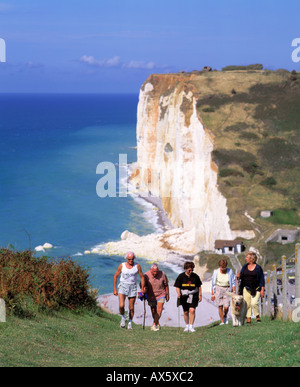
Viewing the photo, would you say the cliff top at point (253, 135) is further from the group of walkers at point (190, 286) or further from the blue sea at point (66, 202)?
the group of walkers at point (190, 286)

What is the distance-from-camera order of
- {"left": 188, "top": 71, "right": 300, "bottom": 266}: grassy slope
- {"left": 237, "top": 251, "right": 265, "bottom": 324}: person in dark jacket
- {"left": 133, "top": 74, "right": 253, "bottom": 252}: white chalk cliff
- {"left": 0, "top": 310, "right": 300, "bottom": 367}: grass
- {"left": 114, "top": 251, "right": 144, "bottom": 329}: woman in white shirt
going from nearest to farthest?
{"left": 0, "top": 310, "right": 300, "bottom": 367}: grass < {"left": 237, "top": 251, "right": 265, "bottom": 324}: person in dark jacket < {"left": 114, "top": 251, "right": 144, "bottom": 329}: woman in white shirt < {"left": 188, "top": 71, "right": 300, "bottom": 266}: grassy slope < {"left": 133, "top": 74, "right": 253, "bottom": 252}: white chalk cliff

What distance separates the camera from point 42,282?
1348cm

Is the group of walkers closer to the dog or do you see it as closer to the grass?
the dog

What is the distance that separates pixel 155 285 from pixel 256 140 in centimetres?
4660

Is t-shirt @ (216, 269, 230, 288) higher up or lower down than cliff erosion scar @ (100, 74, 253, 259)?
lower down

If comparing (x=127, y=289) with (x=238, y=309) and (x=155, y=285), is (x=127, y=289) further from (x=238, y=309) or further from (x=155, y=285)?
(x=238, y=309)

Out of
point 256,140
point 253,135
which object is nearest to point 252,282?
point 256,140

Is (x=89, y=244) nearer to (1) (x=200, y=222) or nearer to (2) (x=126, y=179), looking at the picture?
(1) (x=200, y=222)

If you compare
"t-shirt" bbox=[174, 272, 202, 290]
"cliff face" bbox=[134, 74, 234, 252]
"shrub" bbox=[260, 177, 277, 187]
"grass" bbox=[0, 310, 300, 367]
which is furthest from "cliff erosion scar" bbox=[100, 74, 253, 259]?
"grass" bbox=[0, 310, 300, 367]

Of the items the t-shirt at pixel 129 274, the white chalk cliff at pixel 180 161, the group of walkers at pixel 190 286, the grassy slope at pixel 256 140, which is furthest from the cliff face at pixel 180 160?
the t-shirt at pixel 129 274

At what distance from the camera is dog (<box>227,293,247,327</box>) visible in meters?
12.7

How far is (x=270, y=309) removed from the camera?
14648mm

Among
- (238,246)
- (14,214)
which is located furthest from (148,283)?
(14,214)

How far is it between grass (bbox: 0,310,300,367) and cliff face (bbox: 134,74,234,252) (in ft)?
104
